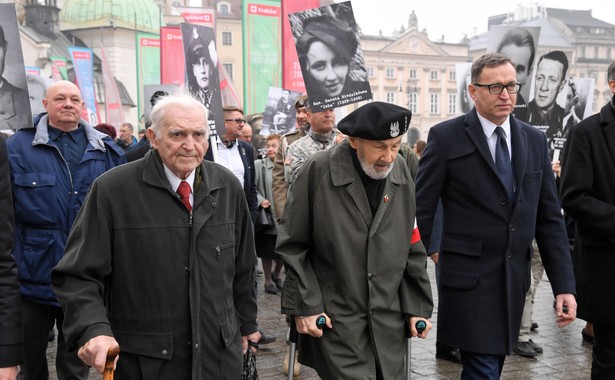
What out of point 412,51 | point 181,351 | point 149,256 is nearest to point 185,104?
point 149,256

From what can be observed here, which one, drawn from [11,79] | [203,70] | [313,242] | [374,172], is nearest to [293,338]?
[313,242]

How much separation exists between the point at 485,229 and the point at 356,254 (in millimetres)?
974

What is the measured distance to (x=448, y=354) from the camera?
6.71 metres

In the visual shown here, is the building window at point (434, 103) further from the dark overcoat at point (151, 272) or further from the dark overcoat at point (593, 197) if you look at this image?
the dark overcoat at point (151, 272)

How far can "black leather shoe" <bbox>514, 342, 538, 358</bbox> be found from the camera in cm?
676

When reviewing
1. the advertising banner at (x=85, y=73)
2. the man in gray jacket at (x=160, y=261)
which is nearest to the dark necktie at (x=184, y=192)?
the man in gray jacket at (x=160, y=261)

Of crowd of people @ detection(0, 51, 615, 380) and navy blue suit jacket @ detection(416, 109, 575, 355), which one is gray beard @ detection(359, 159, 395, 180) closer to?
crowd of people @ detection(0, 51, 615, 380)

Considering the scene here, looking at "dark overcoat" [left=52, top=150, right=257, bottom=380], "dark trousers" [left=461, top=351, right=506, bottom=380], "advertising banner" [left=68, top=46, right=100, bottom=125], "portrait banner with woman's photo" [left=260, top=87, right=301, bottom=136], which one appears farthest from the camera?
"advertising banner" [left=68, top=46, right=100, bottom=125]

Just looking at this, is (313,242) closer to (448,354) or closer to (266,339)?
(448,354)

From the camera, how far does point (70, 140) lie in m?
5.30

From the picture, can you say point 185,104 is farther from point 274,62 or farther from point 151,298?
point 274,62

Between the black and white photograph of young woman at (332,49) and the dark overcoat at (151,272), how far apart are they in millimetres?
4356

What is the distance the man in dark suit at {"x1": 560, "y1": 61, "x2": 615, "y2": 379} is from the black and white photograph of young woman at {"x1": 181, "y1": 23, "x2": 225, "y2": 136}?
3521mm

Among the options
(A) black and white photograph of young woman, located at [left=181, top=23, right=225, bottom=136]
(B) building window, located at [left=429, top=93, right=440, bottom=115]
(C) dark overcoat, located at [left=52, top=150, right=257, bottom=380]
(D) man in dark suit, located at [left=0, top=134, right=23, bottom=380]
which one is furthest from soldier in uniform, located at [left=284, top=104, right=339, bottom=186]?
(B) building window, located at [left=429, top=93, right=440, bottom=115]
